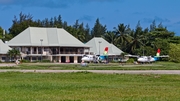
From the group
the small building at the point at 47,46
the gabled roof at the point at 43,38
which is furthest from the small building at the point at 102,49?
the gabled roof at the point at 43,38

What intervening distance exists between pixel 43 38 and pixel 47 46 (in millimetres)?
2946

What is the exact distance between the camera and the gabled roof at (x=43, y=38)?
103188 mm

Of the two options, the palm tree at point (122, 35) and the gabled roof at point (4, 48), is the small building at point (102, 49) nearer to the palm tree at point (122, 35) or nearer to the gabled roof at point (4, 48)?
the palm tree at point (122, 35)

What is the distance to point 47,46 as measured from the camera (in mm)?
102875

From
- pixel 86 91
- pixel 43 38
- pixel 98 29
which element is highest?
pixel 98 29

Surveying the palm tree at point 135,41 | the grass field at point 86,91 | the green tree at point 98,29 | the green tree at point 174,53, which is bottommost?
the grass field at point 86,91

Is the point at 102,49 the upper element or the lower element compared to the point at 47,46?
lower

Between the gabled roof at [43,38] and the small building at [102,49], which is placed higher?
the gabled roof at [43,38]

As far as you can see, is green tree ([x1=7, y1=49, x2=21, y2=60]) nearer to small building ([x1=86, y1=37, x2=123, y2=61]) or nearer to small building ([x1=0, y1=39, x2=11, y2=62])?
small building ([x1=0, y1=39, x2=11, y2=62])

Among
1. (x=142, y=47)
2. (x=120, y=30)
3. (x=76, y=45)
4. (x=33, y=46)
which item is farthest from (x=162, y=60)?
(x=33, y=46)

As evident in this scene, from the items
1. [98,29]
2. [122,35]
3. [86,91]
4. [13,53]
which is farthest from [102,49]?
[86,91]

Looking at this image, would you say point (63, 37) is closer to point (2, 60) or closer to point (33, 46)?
point (33, 46)

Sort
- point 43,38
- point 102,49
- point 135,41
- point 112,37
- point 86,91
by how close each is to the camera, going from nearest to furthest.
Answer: point 86,91 → point 43,38 → point 102,49 → point 135,41 → point 112,37

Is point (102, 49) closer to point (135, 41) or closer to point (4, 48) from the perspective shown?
point (135, 41)
